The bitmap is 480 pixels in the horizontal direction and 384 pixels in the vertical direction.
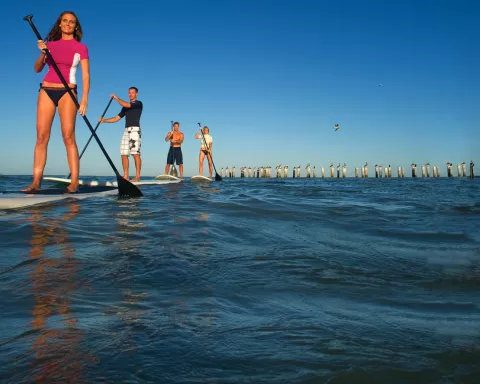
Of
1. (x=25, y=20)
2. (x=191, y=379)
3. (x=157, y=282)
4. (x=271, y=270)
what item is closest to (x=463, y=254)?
(x=271, y=270)

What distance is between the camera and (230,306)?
1.59m

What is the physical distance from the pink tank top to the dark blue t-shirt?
4.14 m

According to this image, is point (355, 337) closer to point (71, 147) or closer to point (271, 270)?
point (271, 270)

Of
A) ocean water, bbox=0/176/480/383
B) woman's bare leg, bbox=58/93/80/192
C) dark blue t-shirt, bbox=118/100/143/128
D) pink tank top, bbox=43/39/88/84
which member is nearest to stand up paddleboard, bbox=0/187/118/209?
woman's bare leg, bbox=58/93/80/192

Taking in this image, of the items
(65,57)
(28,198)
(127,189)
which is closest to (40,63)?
(65,57)

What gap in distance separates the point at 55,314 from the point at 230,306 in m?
0.63

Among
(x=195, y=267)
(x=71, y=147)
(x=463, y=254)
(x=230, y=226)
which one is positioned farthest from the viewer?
(x=71, y=147)

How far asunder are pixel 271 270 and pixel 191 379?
124 cm

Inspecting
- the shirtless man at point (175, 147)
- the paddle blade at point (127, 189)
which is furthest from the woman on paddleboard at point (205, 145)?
the paddle blade at point (127, 189)

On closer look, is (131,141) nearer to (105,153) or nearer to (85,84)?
(105,153)

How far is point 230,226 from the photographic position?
3.68m

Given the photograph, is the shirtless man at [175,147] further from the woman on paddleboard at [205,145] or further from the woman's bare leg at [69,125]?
the woman's bare leg at [69,125]

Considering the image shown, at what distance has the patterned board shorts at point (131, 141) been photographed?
948 centimetres

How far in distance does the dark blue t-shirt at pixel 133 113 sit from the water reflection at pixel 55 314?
6.94 metres
